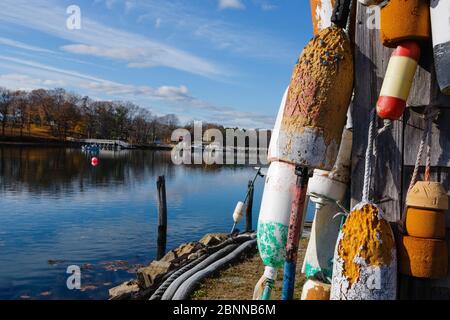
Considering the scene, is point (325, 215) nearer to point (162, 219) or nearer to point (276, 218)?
point (276, 218)

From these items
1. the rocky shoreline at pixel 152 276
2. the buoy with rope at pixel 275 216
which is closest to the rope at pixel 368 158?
the buoy with rope at pixel 275 216

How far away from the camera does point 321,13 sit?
11.9ft

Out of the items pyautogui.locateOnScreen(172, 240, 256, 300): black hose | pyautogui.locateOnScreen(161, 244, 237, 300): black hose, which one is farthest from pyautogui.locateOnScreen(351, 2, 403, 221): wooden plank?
pyautogui.locateOnScreen(161, 244, 237, 300): black hose

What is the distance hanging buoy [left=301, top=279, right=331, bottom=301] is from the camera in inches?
138

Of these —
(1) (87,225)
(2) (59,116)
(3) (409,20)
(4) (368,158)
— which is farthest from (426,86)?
(2) (59,116)

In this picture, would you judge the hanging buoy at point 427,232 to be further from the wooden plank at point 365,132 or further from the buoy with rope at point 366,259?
the wooden plank at point 365,132

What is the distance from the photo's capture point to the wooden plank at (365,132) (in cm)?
290

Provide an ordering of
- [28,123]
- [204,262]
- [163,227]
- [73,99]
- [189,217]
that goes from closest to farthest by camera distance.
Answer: [204,262] → [163,227] → [189,217] → [28,123] → [73,99]

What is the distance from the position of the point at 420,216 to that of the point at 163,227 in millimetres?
17094

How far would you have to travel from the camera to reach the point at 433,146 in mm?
2789

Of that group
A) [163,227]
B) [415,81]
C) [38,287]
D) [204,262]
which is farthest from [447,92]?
[163,227]

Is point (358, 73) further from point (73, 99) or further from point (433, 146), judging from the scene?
point (73, 99)

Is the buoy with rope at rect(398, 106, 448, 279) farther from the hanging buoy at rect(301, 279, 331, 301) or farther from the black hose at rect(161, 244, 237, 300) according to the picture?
the black hose at rect(161, 244, 237, 300)

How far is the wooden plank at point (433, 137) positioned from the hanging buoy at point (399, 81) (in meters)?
0.29
